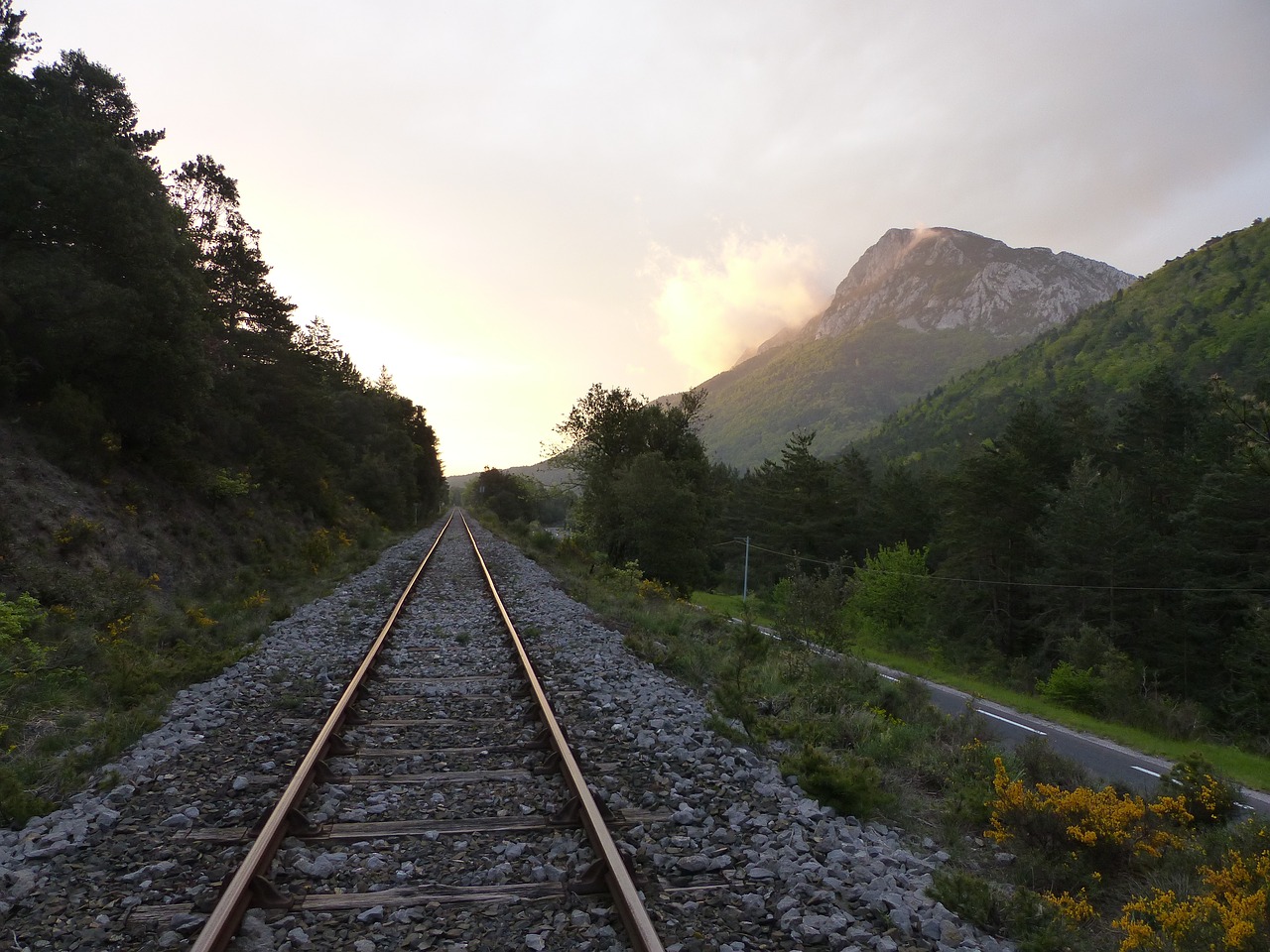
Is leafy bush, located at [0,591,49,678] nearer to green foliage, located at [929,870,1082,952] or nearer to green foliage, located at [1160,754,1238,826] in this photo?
green foliage, located at [929,870,1082,952]

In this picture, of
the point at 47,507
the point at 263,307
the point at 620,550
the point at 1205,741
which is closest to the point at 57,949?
the point at 47,507

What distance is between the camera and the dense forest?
84.4 ft

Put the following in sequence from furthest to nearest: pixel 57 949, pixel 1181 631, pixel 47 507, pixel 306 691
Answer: pixel 1181 631, pixel 47 507, pixel 306 691, pixel 57 949

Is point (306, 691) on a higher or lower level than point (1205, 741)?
higher

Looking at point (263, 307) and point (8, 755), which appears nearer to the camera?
point (8, 755)

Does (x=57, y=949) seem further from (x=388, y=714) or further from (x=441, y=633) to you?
(x=441, y=633)

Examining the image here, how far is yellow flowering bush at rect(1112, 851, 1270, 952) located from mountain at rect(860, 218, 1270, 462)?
75968 mm

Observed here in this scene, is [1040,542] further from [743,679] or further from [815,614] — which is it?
[743,679]

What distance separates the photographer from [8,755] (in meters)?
5.43

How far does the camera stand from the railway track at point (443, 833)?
346cm

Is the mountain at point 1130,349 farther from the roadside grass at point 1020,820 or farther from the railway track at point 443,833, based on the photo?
the railway track at point 443,833

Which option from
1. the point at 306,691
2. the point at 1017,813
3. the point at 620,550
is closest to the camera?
the point at 1017,813

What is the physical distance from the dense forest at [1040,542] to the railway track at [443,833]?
336 inches

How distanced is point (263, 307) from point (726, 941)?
2859 cm
